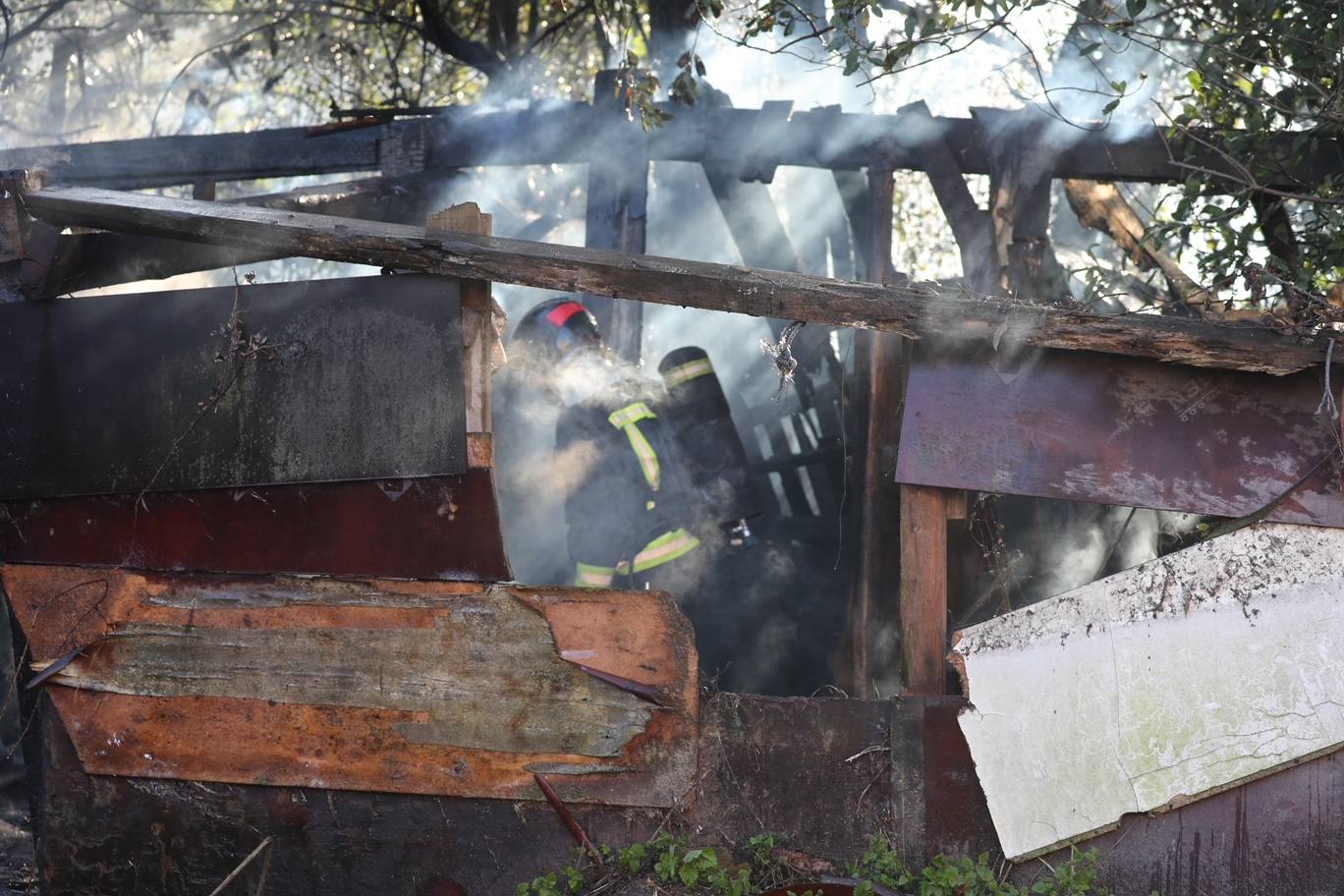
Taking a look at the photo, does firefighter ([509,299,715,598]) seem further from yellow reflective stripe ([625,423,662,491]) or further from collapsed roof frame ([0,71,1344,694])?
collapsed roof frame ([0,71,1344,694])

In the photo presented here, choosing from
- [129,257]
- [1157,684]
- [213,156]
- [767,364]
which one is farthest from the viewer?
[767,364]

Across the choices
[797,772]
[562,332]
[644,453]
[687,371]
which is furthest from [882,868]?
[562,332]

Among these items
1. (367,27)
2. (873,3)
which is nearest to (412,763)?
(873,3)

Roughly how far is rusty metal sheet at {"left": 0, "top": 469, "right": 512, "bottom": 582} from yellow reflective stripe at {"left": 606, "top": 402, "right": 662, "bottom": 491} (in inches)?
66.2

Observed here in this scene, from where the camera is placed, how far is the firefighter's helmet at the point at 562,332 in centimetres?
670

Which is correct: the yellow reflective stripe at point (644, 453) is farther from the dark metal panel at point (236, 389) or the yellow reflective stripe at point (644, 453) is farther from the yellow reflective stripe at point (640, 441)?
the dark metal panel at point (236, 389)

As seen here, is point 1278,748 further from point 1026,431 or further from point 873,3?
point 873,3

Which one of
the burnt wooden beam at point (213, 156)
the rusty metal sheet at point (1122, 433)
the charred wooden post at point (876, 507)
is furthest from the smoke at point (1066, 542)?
the burnt wooden beam at point (213, 156)

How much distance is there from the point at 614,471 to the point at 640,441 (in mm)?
303

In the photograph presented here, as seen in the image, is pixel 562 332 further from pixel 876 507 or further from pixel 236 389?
pixel 236 389

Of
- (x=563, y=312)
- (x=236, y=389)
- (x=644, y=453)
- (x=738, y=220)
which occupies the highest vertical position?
(x=738, y=220)

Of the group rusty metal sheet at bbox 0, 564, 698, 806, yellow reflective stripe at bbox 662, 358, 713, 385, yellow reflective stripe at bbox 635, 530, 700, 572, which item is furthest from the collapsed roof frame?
rusty metal sheet at bbox 0, 564, 698, 806

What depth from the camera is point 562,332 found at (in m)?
6.70

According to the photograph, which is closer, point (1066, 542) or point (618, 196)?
point (1066, 542)
